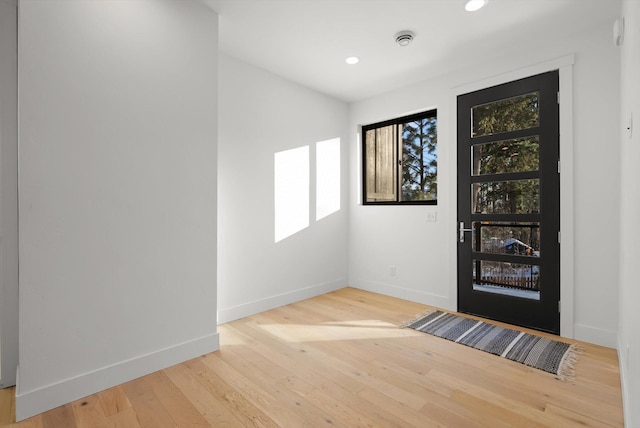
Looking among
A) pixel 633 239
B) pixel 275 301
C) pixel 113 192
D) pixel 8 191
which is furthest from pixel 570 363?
pixel 8 191

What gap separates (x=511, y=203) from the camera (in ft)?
9.89

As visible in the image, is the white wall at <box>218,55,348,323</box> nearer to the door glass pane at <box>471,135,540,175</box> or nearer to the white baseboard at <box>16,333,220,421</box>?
the white baseboard at <box>16,333,220,421</box>

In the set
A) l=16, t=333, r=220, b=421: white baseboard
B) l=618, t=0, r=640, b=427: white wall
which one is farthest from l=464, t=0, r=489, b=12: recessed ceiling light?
l=16, t=333, r=220, b=421: white baseboard

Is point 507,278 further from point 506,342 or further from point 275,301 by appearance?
point 275,301

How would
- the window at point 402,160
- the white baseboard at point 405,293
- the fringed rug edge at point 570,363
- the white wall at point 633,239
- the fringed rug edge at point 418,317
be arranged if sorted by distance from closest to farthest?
the white wall at point 633,239 < the fringed rug edge at point 570,363 < the fringed rug edge at point 418,317 < the white baseboard at point 405,293 < the window at point 402,160

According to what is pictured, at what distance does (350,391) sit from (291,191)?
2.23 m

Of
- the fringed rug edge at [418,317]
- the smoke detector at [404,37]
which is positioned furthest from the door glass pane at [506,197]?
the smoke detector at [404,37]

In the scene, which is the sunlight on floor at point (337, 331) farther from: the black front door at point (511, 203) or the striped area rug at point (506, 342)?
the black front door at point (511, 203)

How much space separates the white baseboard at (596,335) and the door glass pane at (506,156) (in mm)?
1387

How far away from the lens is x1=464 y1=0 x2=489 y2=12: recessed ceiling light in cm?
226

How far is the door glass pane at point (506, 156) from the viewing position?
2.90 m

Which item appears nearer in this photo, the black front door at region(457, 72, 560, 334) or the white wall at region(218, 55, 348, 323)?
the black front door at region(457, 72, 560, 334)

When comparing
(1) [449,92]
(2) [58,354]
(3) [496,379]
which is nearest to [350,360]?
(3) [496,379]

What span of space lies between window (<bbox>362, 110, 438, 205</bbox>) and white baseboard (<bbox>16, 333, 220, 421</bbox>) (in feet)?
8.84
